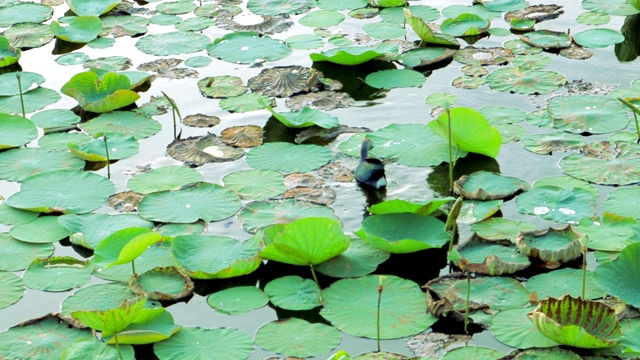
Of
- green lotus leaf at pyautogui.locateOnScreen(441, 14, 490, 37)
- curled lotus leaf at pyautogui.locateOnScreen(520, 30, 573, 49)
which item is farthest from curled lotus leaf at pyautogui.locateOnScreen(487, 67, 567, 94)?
green lotus leaf at pyautogui.locateOnScreen(441, 14, 490, 37)

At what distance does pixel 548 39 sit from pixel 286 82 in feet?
5.31

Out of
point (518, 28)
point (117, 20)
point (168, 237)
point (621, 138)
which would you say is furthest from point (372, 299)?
point (117, 20)

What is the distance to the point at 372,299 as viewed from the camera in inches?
138

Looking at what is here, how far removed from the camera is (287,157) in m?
4.60

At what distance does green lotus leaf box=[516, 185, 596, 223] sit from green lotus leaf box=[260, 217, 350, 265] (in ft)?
2.91

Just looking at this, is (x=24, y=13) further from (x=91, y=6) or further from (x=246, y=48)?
(x=246, y=48)

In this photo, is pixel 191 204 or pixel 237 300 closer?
pixel 237 300

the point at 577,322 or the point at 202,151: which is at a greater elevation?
the point at 577,322

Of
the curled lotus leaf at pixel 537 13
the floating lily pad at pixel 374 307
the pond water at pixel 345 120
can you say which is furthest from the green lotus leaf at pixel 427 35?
the floating lily pad at pixel 374 307

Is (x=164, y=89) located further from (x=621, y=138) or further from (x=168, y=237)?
(x=621, y=138)

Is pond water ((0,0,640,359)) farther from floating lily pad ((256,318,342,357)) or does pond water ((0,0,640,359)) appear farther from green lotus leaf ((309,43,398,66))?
green lotus leaf ((309,43,398,66))

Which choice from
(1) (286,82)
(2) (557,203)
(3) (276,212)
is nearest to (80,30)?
(1) (286,82)

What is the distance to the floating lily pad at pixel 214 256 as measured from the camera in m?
3.69

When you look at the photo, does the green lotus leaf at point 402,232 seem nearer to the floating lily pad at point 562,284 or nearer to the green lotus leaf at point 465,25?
the floating lily pad at point 562,284
